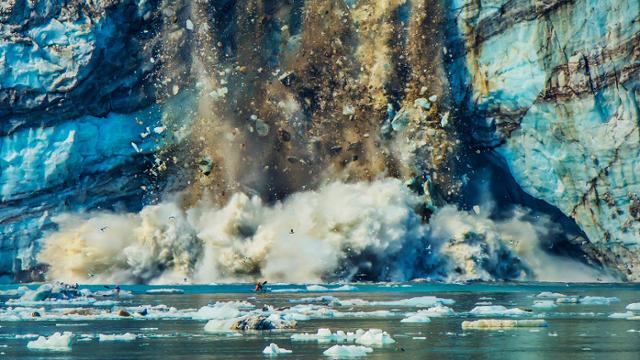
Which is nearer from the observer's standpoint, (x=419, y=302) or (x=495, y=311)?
(x=495, y=311)

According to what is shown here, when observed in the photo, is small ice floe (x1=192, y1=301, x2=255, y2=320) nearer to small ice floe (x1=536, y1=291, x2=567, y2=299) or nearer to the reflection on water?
the reflection on water

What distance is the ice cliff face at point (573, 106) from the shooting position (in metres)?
86.3

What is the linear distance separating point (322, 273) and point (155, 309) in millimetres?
34104

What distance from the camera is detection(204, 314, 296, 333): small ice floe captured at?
4646 cm

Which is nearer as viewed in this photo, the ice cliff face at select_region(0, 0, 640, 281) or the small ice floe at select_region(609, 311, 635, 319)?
the small ice floe at select_region(609, 311, 635, 319)

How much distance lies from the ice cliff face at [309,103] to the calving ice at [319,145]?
5.7 inches

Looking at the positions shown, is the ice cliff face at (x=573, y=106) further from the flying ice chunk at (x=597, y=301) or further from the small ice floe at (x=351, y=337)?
the small ice floe at (x=351, y=337)

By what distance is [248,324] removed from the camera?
46625 millimetres

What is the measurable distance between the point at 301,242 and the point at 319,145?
950 centimetres

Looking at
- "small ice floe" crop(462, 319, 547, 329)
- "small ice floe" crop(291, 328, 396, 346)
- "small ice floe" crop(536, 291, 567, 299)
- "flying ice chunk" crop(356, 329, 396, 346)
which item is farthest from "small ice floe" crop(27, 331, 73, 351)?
"small ice floe" crop(536, 291, 567, 299)

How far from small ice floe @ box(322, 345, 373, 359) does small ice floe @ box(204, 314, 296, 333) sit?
7812 millimetres

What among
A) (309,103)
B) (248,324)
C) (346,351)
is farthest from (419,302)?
(309,103)

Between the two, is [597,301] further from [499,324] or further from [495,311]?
[499,324]

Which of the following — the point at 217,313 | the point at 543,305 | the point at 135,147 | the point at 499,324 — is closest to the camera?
the point at 499,324
